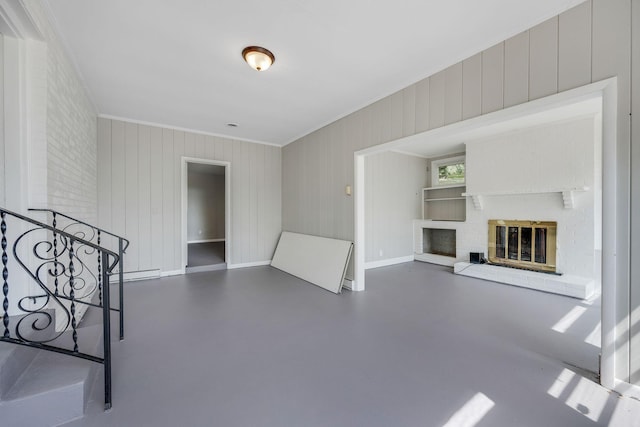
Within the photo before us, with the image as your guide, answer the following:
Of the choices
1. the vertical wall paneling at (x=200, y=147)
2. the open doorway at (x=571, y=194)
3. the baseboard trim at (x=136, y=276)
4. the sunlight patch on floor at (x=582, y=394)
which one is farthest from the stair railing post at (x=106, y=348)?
the vertical wall paneling at (x=200, y=147)

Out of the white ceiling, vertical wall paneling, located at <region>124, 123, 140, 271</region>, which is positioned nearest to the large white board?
the white ceiling

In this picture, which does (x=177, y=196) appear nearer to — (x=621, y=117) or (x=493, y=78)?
(x=493, y=78)

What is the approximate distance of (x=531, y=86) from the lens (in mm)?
2117

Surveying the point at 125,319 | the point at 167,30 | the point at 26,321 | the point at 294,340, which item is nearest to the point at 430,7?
the point at 167,30

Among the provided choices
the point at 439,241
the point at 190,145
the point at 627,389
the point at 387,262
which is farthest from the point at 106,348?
the point at 439,241

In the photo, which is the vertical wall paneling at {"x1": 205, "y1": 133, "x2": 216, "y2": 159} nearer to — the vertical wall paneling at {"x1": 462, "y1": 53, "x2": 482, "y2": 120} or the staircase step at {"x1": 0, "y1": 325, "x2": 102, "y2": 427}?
the staircase step at {"x1": 0, "y1": 325, "x2": 102, "y2": 427}

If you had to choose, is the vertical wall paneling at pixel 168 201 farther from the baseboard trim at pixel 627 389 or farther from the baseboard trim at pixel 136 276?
the baseboard trim at pixel 627 389

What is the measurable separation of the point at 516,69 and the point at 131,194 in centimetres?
556

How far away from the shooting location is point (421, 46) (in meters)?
2.46

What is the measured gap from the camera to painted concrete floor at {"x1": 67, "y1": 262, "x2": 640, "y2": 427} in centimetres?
153

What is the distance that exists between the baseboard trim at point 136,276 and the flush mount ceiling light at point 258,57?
13.1 feet

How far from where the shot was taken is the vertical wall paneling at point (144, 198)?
445 cm

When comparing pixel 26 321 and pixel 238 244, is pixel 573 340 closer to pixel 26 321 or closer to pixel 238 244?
pixel 26 321

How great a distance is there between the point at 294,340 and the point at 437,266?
4.31 metres
